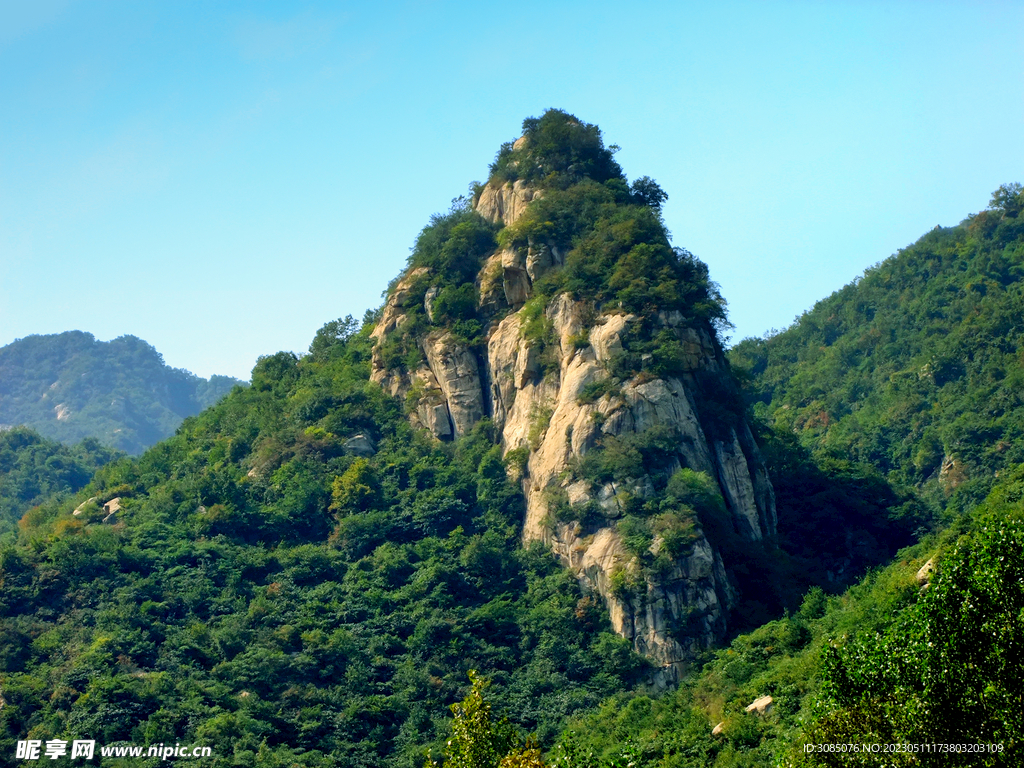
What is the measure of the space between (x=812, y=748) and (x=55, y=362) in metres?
163

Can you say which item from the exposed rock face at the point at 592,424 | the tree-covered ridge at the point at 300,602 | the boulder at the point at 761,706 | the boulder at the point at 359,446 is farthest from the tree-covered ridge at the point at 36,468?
the boulder at the point at 761,706

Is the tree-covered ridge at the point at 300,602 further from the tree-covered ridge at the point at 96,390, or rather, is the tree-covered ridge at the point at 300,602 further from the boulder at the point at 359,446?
the tree-covered ridge at the point at 96,390

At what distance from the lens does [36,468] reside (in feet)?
313

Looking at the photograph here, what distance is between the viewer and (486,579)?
4931cm

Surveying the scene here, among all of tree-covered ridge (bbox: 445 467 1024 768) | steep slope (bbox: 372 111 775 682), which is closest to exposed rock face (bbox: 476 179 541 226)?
A: steep slope (bbox: 372 111 775 682)

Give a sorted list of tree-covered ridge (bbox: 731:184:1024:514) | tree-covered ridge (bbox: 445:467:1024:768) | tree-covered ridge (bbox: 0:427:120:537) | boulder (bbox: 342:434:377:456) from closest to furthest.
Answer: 1. tree-covered ridge (bbox: 445:467:1024:768)
2. boulder (bbox: 342:434:377:456)
3. tree-covered ridge (bbox: 731:184:1024:514)
4. tree-covered ridge (bbox: 0:427:120:537)

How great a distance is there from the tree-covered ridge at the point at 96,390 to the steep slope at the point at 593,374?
333ft

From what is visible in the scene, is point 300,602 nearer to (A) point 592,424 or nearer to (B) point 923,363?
(A) point 592,424

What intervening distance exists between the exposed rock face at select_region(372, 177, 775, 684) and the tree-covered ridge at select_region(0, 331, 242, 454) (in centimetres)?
10323

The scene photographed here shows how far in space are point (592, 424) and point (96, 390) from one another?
130692 millimetres

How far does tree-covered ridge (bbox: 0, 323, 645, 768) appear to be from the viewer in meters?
41.7

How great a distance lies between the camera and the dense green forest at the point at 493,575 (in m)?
25.2

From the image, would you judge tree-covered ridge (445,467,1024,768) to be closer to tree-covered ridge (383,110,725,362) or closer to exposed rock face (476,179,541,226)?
tree-covered ridge (383,110,725,362)

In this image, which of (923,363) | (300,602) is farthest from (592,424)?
(923,363)
